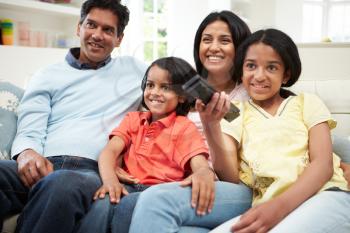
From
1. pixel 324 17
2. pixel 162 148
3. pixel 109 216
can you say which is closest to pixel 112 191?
pixel 109 216

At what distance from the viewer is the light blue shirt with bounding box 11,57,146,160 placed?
3.40ft

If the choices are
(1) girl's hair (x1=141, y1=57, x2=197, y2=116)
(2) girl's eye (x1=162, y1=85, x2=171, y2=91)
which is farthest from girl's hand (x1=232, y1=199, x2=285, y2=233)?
(2) girl's eye (x1=162, y1=85, x2=171, y2=91)

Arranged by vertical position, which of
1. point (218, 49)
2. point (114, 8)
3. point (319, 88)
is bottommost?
point (319, 88)

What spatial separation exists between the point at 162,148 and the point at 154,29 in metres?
0.34

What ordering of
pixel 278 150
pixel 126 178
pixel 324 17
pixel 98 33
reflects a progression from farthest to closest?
pixel 324 17, pixel 98 33, pixel 126 178, pixel 278 150

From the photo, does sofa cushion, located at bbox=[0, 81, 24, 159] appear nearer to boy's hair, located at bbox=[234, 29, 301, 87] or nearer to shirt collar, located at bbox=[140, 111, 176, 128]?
shirt collar, located at bbox=[140, 111, 176, 128]

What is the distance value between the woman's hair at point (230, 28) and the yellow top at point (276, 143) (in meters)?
0.20

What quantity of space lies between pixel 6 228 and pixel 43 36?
1316 mm

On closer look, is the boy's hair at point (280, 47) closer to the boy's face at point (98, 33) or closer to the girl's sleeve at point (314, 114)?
the girl's sleeve at point (314, 114)

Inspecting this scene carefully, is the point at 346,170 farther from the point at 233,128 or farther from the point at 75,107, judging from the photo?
the point at 75,107

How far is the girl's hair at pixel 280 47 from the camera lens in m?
0.86

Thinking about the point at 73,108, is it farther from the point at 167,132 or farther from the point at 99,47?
the point at 167,132

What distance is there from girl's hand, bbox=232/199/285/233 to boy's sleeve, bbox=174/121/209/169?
224 millimetres

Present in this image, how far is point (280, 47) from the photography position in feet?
2.83
